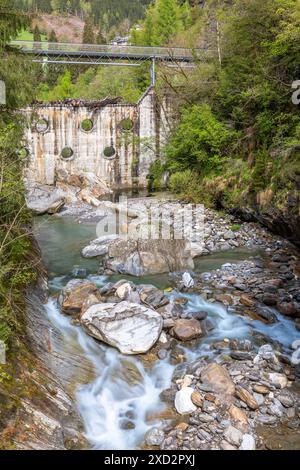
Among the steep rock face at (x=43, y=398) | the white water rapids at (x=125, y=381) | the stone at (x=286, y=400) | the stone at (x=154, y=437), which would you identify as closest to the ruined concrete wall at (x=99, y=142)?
the white water rapids at (x=125, y=381)

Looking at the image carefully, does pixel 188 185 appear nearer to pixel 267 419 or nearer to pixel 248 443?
pixel 267 419

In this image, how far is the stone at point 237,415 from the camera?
618 centimetres

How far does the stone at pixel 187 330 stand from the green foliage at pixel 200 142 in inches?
469

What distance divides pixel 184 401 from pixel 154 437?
2.90 ft

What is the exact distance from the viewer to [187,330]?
8656 millimetres

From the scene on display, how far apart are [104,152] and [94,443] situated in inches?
846

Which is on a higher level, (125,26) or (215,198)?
(125,26)

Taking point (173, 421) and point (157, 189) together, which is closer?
point (173, 421)

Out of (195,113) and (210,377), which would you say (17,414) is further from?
(195,113)

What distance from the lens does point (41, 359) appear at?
704cm

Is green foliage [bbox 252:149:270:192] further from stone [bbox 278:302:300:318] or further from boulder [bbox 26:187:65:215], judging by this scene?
boulder [bbox 26:187:65:215]

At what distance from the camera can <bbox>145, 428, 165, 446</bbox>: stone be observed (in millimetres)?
5844

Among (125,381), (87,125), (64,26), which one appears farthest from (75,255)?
(64,26)

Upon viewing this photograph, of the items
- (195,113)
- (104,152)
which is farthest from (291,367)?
(104,152)
